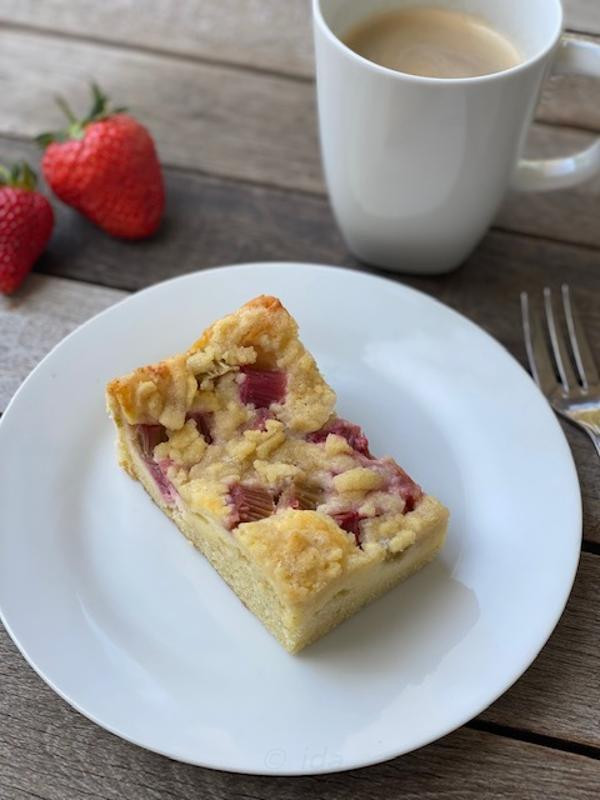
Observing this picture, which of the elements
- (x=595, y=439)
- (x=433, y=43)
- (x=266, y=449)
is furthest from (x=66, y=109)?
(x=595, y=439)

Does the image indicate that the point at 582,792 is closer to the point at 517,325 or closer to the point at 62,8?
the point at 517,325

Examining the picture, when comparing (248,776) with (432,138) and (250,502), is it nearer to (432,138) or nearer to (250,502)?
(250,502)

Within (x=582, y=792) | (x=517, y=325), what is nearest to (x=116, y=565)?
(x=582, y=792)

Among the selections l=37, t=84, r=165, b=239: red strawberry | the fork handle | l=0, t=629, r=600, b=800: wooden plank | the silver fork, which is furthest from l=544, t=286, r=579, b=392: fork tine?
l=37, t=84, r=165, b=239: red strawberry

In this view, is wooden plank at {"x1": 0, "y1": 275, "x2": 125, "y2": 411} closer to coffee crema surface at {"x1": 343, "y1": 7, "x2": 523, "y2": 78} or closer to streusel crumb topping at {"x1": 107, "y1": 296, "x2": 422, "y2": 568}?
streusel crumb topping at {"x1": 107, "y1": 296, "x2": 422, "y2": 568}

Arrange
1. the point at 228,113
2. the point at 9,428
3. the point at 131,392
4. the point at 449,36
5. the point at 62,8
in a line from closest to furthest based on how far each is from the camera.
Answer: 1. the point at 131,392
2. the point at 9,428
3. the point at 449,36
4. the point at 228,113
5. the point at 62,8

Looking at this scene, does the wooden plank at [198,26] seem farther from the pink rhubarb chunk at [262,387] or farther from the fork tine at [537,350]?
the pink rhubarb chunk at [262,387]

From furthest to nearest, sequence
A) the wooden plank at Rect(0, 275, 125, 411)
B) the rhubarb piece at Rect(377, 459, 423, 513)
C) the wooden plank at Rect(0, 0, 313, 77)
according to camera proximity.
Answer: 1. the wooden plank at Rect(0, 0, 313, 77)
2. the wooden plank at Rect(0, 275, 125, 411)
3. the rhubarb piece at Rect(377, 459, 423, 513)
